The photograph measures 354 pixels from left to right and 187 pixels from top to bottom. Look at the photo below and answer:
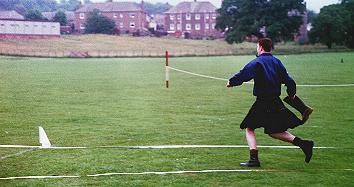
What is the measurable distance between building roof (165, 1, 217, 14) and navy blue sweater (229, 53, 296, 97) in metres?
145

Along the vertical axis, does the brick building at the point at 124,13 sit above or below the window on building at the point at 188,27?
above

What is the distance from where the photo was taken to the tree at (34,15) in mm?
74225

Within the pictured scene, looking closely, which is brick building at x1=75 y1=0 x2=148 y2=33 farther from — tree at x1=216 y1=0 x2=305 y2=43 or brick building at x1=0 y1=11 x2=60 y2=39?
tree at x1=216 y1=0 x2=305 y2=43

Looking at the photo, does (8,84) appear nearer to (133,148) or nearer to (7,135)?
(7,135)

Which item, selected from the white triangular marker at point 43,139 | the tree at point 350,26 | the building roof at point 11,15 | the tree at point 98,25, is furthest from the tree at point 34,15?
the white triangular marker at point 43,139

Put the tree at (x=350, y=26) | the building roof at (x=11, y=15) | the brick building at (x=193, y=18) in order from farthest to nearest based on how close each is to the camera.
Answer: the brick building at (x=193, y=18)
the tree at (x=350, y=26)
the building roof at (x=11, y=15)

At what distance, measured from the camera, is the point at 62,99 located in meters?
18.8

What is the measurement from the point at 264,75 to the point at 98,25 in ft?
340

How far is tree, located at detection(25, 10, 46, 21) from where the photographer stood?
74.2 metres

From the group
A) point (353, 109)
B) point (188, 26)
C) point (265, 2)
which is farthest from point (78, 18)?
point (353, 109)

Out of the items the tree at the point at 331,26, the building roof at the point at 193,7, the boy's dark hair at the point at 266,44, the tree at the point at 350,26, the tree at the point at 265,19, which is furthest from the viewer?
the building roof at the point at 193,7

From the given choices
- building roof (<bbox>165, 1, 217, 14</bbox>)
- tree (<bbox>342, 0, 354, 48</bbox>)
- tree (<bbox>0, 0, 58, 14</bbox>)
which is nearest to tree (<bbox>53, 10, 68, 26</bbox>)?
tree (<bbox>0, 0, 58, 14</bbox>)

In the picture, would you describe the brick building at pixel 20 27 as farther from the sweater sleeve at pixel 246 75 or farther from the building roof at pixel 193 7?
the sweater sleeve at pixel 246 75

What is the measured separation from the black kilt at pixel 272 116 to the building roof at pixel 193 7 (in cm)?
14532
